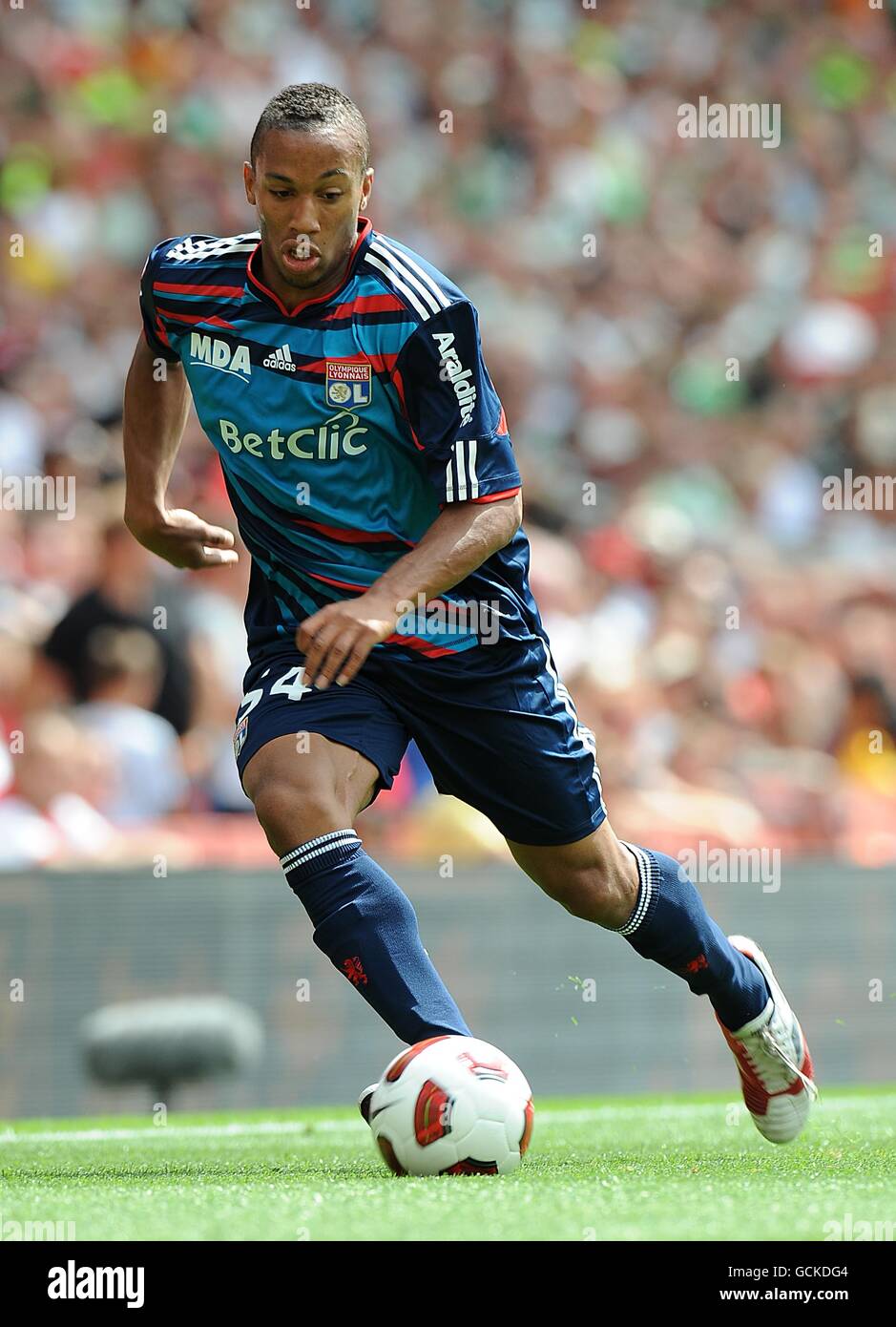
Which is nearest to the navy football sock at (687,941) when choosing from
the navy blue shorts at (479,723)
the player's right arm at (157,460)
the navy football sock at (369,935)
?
the navy blue shorts at (479,723)

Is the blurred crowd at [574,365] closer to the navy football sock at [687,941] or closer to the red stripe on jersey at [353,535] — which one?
the navy football sock at [687,941]

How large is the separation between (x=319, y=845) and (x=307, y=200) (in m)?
1.35

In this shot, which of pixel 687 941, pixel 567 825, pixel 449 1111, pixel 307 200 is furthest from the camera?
pixel 687 941

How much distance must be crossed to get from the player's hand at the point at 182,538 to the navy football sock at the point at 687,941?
50.6 inches

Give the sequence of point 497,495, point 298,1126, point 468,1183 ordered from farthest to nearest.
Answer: point 298,1126
point 497,495
point 468,1183

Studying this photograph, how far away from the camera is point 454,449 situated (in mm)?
4133

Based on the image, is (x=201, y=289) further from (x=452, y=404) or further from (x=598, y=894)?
(x=598, y=894)

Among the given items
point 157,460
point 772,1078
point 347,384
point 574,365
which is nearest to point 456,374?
point 347,384

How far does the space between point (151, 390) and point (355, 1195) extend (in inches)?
83.7

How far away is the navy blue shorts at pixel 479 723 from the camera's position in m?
4.34

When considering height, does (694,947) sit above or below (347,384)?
below

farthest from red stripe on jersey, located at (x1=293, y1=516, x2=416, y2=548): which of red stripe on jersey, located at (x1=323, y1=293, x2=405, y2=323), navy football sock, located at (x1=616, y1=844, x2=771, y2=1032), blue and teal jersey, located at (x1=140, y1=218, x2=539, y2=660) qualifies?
navy football sock, located at (x1=616, y1=844, x2=771, y2=1032)
